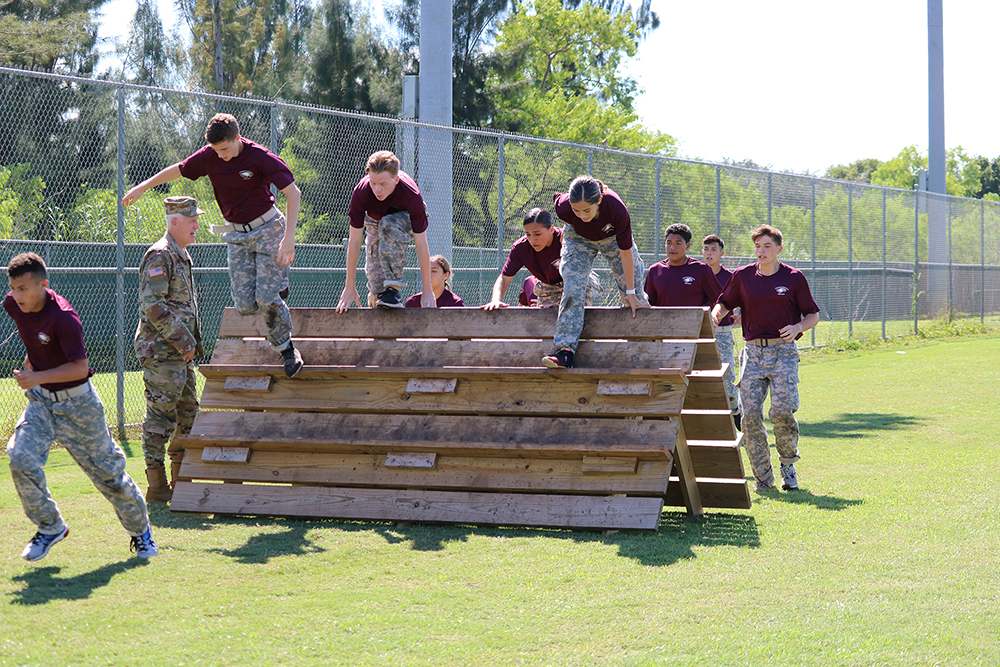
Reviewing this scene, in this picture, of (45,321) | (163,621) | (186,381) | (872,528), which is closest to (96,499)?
(186,381)

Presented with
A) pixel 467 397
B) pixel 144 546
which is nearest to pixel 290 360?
pixel 467 397

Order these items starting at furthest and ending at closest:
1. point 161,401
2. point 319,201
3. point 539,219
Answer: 1. point 319,201
2. point 539,219
3. point 161,401

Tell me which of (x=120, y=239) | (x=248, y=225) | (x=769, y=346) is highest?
(x=120, y=239)

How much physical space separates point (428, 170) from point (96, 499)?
21.0 ft

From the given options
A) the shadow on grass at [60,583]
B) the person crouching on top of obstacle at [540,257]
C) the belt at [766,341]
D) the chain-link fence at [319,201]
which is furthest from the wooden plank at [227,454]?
the belt at [766,341]

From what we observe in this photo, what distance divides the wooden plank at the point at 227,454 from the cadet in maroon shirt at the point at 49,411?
1450mm

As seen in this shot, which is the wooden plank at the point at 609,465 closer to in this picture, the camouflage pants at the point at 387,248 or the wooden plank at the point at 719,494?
the wooden plank at the point at 719,494

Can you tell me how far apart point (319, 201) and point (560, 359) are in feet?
21.2

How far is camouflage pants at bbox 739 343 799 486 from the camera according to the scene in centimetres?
756

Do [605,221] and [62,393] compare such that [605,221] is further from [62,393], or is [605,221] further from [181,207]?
[62,393]

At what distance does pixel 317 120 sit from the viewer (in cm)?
1232

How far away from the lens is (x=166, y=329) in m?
6.78

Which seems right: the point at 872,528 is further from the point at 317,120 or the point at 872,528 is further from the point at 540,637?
the point at 317,120

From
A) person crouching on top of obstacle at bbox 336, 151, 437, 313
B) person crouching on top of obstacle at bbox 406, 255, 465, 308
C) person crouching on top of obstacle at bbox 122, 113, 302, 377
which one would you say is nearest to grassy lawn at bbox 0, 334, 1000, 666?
person crouching on top of obstacle at bbox 122, 113, 302, 377
